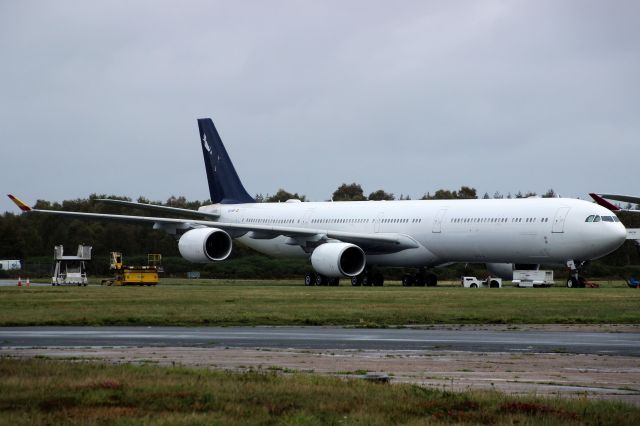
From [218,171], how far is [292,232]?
1230cm

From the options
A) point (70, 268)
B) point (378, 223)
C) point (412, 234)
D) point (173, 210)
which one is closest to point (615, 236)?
point (412, 234)

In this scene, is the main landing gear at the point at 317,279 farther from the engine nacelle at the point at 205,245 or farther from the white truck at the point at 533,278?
the white truck at the point at 533,278

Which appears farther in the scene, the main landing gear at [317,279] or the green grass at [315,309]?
the main landing gear at [317,279]

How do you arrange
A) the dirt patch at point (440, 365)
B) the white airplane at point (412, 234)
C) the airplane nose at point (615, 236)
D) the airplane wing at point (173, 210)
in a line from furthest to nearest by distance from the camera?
the airplane wing at point (173, 210)
the white airplane at point (412, 234)
the airplane nose at point (615, 236)
the dirt patch at point (440, 365)

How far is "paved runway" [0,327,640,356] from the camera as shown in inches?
688

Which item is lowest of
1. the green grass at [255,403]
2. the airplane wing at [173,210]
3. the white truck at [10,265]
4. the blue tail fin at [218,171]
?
the green grass at [255,403]

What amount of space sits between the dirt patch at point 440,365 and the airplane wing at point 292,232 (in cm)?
3353

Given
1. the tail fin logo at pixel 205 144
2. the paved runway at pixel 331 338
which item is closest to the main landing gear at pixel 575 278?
the tail fin logo at pixel 205 144

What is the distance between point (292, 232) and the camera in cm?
5069

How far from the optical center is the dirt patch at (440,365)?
1197 centimetres

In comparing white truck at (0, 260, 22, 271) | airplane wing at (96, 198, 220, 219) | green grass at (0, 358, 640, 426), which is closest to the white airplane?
airplane wing at (96, 198, 220, 219)

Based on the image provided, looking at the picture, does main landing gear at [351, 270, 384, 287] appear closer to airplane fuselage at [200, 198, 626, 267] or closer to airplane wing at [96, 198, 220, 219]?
airplane fuselage at [200, 198, 626, 267]

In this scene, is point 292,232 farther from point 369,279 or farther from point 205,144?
point 205,144

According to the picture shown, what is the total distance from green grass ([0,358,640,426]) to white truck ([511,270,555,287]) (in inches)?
1473
